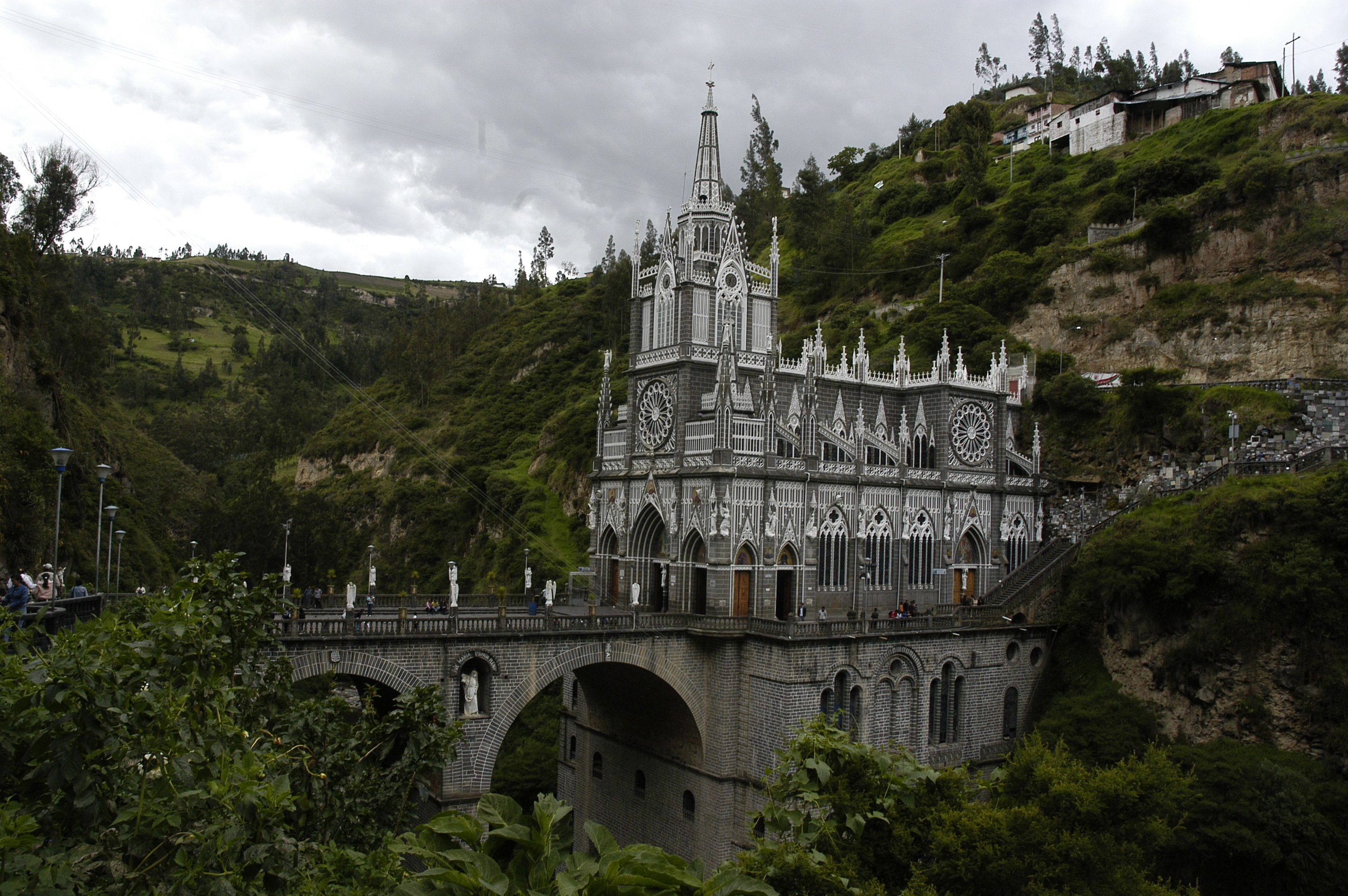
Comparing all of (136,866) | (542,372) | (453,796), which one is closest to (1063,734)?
(453,796)

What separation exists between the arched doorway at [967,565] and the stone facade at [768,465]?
0.29ft

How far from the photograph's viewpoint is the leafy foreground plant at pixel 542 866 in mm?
7977

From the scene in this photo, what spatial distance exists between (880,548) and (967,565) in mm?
5453

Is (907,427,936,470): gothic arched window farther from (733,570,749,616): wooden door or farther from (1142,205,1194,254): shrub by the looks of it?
(1142,205,1194,254): shrub

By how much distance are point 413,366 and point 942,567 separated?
7607cm

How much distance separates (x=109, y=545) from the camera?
4138 centimetres

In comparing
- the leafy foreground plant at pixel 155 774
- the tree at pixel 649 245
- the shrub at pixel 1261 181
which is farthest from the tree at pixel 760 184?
the leafy foreground plant at pixel 155 774

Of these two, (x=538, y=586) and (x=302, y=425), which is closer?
(x=538, y=586)

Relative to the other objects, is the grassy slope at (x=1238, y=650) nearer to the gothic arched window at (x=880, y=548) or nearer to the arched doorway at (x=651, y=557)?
the gothic arched window at (x=880, y=548)

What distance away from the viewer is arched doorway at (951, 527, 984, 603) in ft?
145

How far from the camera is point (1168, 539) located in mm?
38375

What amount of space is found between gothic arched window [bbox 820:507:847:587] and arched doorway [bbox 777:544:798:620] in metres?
1.45

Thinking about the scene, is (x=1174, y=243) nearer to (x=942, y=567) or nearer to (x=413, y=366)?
(x=942, y=567)

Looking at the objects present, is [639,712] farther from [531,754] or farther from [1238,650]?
[1238,650]
